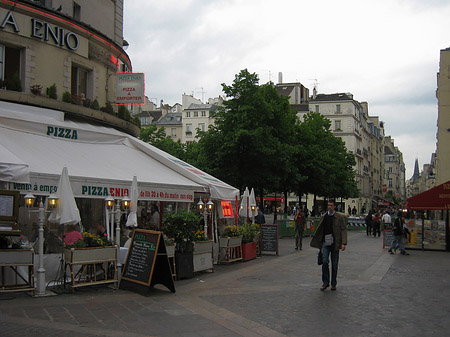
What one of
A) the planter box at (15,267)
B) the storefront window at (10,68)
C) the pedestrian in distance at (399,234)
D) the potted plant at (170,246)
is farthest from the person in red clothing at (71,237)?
the pedestrian in distance at (399,234)

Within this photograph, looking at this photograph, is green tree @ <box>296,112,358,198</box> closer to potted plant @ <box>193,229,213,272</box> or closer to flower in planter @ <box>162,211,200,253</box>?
potted plant @ <box>193,229,213,272</box>

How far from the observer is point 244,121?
86.7ft

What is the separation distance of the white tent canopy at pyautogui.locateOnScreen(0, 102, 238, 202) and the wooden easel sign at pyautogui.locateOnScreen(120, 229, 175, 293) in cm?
226

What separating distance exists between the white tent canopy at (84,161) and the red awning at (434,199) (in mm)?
9222

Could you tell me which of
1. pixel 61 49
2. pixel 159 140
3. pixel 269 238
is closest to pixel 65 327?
pixel 61 49

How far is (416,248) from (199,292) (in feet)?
49.2

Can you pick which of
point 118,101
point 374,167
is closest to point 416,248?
point 118,101

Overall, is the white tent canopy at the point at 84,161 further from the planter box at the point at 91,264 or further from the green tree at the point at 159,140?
the green tree at the point at 159,140

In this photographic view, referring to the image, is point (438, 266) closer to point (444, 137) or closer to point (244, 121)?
point (244, 121)

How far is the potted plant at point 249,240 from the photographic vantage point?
16234 millimetres

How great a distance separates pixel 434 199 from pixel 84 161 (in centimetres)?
1507

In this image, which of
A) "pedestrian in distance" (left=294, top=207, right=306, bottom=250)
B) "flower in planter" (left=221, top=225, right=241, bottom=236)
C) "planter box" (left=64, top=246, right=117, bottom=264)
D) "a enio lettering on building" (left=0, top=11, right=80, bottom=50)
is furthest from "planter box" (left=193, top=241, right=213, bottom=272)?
"pedestrian in distance" (left=294, top=207, right=306, bottom=250)

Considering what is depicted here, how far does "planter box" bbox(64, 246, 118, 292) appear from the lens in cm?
973

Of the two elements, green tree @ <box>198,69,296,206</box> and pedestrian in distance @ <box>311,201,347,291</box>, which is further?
A: green tree @ <box>198,69,296,206</box>
